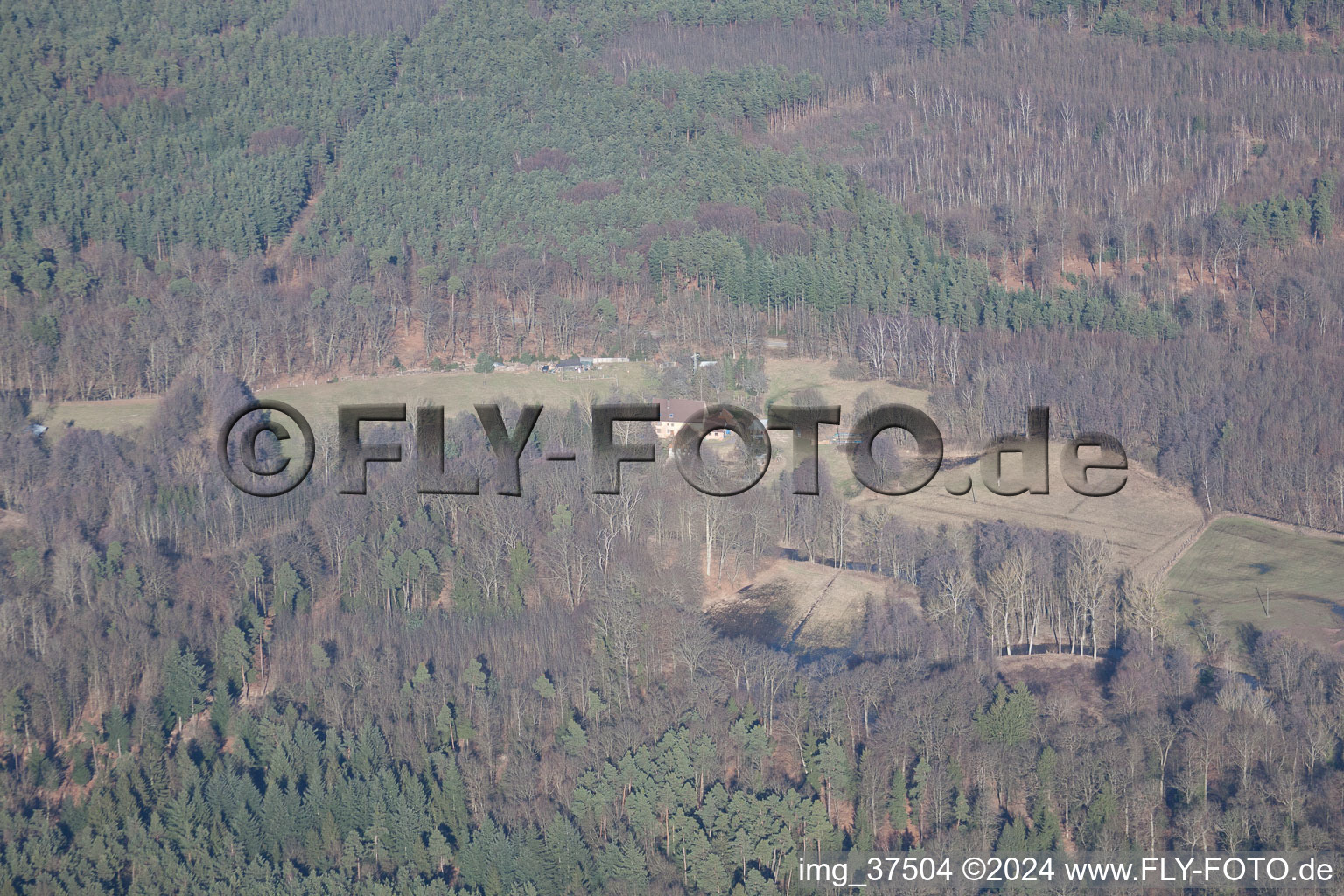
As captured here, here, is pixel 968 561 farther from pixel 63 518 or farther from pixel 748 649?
pixel 63 518

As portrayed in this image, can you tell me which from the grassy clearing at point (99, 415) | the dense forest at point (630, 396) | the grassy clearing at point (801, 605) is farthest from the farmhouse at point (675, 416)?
the grassy clearing at point (99, 415)

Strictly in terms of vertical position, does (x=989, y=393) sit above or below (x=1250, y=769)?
above

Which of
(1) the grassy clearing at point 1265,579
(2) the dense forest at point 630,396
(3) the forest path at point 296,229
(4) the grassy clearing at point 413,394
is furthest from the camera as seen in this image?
(3) the forest path at point 296,229

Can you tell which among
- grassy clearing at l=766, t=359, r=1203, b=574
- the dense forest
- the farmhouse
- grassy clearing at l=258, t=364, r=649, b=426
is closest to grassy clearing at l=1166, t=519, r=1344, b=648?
grassy clearing at l=766, t=359, r=1203, b=574

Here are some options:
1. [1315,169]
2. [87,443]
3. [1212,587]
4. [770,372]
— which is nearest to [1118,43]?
[1315,169]

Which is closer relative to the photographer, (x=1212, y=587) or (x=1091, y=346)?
(x=1212, y=587)

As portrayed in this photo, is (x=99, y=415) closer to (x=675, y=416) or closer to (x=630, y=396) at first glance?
(x=630, y=396)

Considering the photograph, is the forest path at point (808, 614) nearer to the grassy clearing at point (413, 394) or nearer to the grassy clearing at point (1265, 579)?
the grassy clearing at point (1265, 579)

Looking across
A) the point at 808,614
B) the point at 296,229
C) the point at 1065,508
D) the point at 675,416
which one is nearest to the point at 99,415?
the point at 675,416
